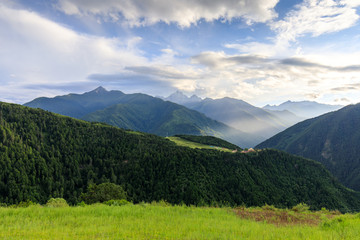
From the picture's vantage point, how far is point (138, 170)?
119 metres

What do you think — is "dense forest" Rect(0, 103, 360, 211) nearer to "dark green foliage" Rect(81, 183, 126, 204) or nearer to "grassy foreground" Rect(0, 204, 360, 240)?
"dark green foliage" Rect(81, 183, 126, 204)

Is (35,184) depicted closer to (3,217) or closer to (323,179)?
(3,217)

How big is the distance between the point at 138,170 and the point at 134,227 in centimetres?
11329

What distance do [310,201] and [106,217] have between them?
15864 cm

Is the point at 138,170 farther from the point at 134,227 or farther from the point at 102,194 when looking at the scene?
the point at 134,227

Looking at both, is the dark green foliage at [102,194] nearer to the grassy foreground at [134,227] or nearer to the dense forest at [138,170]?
the grassy foreground at [134,227]

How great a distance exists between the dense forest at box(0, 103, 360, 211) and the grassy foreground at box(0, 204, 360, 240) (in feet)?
256

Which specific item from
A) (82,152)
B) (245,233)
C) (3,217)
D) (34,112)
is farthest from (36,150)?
(245,233)

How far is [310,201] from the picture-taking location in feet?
424

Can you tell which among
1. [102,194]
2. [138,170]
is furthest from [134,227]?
[138,170]

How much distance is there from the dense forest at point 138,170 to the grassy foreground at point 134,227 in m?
78.0

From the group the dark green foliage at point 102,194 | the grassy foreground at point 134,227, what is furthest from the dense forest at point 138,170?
the grassy foreground at point 134,227

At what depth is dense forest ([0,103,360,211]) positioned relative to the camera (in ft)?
336

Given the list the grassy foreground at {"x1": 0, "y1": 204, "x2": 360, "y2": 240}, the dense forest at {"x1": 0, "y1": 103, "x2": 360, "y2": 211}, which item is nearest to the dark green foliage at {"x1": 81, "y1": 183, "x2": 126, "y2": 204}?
the grassy foreground at {"x1": 0, "y1": 204, "x2": 360, "y2": 240}
